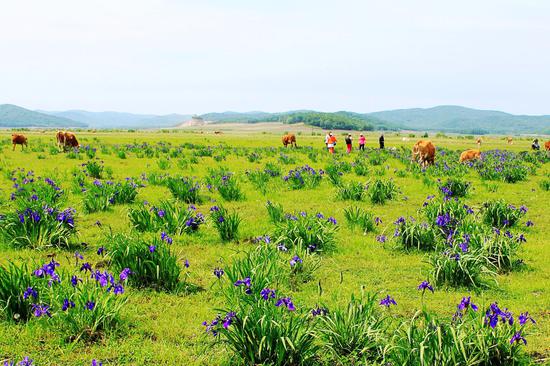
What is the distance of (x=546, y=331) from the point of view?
4566 millimetres

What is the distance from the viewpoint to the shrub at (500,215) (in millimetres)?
8859

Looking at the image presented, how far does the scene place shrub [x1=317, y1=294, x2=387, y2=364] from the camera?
383 centimetres

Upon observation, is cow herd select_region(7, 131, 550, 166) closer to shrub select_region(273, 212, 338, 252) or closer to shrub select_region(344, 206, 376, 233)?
shrub select_region(344, 206, 376, 233)

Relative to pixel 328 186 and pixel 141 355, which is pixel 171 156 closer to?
pixel 328 186

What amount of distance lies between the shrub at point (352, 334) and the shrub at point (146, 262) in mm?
2487

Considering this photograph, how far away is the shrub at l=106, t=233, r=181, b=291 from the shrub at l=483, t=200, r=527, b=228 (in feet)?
22.6

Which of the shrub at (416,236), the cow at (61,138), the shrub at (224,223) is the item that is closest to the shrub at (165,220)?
the shrub at (224,223)

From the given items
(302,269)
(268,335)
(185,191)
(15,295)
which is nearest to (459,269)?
(302,269)

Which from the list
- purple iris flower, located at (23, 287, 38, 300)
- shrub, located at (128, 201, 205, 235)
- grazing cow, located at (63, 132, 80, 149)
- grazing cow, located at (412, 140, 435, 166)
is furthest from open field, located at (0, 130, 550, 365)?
grazing cow, located at (63, 132, 80, 149)

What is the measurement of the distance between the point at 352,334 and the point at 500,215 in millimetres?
6510

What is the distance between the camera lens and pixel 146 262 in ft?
18.2

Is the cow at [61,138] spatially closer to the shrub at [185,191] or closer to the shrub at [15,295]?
the shrub at [185,191]

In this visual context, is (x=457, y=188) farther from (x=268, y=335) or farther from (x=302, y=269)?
(x=268, y=335)

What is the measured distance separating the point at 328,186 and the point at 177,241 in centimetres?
771
